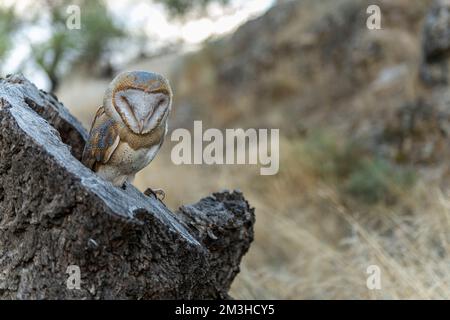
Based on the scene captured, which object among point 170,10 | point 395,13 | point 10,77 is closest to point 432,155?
point 395,13

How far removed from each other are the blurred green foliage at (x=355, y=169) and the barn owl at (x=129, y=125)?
495 cm

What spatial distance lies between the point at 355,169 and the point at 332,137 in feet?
2.46

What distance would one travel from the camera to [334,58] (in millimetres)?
11875

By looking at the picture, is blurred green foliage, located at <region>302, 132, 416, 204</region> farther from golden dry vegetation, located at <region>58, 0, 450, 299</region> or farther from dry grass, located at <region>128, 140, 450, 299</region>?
dry grass, located at <region>128, 140, 450, 299</region>

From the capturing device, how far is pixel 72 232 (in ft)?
7.47

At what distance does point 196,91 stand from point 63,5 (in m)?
7.39

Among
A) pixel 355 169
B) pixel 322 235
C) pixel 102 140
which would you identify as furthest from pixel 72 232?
pixel 355 169

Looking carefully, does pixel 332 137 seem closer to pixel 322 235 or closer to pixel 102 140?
pixel 322 235

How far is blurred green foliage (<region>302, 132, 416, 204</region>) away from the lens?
7.32 metres

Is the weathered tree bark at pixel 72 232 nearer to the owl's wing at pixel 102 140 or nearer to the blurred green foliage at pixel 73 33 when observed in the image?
the owl's wing at pixel 102 140

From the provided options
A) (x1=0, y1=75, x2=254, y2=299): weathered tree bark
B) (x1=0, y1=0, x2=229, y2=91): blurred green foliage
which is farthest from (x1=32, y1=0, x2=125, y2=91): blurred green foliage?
(x1=0, y1=75, x2=254, y2=299): weathered tree bark

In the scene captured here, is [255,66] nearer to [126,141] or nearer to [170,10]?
[170,10]

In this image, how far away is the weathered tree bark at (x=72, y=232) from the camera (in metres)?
2.23

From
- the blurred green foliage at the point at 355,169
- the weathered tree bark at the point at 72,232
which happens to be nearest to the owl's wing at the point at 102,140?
the weathered tree bark at the point at 72,232
